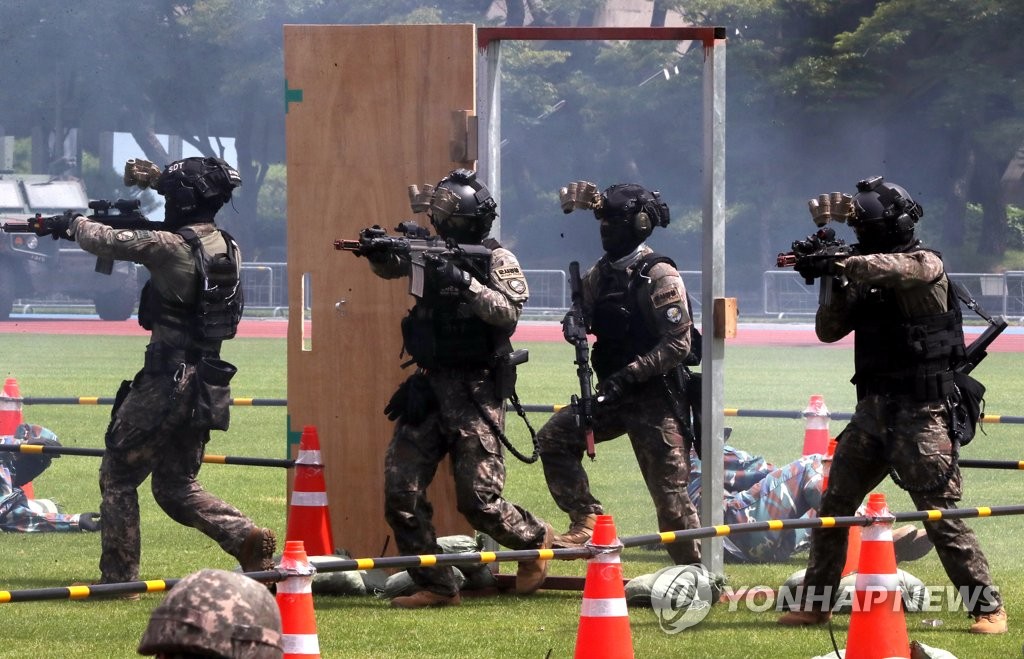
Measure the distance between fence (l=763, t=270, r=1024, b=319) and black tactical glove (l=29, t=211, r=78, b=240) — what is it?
932 inches

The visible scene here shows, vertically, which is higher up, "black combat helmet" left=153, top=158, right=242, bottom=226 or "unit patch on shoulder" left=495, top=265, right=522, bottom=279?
"black combat helmet" left=153, top=158, right=242, bottom=226

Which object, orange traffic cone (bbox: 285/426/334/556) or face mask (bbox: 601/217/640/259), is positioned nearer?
orange traffic cone (bbox: 285/426/334/556)

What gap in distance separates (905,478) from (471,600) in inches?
82.8

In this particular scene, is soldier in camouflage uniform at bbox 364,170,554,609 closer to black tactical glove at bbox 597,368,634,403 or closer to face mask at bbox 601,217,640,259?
black tactical glove at bbox 597,368,634,403

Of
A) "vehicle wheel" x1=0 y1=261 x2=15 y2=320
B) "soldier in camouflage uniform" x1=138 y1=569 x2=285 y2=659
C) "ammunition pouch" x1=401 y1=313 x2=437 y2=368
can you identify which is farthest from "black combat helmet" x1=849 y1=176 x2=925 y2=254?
"vehicle wheel" x1=0 y1=261 x2=15 y2=320

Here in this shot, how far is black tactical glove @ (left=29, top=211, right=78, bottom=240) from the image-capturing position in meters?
7.71

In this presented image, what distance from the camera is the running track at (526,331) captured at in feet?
99.2

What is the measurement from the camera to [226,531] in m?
7.67

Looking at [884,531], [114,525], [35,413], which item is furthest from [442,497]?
[35,413]

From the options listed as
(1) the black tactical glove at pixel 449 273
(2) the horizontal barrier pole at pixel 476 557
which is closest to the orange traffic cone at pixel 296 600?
(2) the horizontal barrier pole at pixel 476 557

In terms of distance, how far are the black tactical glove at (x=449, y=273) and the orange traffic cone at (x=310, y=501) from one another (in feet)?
4.03

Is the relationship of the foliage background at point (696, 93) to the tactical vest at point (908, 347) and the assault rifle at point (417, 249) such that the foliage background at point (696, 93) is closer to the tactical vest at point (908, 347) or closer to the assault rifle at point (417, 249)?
the assault rifle at point (417, 249)

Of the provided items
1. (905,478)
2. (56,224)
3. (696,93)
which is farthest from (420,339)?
(696,93)

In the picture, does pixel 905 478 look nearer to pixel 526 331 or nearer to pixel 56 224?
pixel 56 224
